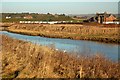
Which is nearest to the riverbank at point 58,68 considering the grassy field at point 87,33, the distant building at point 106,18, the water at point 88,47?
the water at point 88,47

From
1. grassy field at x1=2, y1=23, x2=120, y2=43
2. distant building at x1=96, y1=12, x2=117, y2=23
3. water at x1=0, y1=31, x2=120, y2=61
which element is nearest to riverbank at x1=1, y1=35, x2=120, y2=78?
water at x1=0, y1=31, x2=120, y2=61

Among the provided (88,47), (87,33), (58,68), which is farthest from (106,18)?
(58,68)

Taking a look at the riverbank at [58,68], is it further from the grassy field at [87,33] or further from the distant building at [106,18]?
the distant building at [106,18]

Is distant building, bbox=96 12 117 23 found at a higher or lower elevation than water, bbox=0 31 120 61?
higher

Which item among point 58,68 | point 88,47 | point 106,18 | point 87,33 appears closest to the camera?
point 58,68

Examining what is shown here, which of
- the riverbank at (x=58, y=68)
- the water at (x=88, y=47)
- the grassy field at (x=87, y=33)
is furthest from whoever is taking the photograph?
the grassy field at (x=87, y=33)

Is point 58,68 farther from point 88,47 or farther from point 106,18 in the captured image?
point 106,18

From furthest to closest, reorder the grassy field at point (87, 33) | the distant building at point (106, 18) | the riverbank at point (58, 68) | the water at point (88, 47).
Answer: the distant building at point (106, 18) → the grassy field at point (87, 33) → the water at point (88, 47) → the riverbank at point (58, 68)

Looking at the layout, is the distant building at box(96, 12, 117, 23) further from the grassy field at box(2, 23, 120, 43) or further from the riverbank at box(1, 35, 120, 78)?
the riverbank at box(1, 35, 120, 78)

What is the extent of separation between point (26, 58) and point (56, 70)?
3.03 meters

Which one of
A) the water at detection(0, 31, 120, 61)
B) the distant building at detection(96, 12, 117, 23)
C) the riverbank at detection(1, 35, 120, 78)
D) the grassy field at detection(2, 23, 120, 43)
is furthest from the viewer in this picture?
the distant building at detection(96, 12, 117, 23)

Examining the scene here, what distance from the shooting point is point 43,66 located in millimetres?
12453

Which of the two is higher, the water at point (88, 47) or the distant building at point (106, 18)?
the distant building at point (106, 18)

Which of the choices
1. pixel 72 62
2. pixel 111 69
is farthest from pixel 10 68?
pixel 111 69
